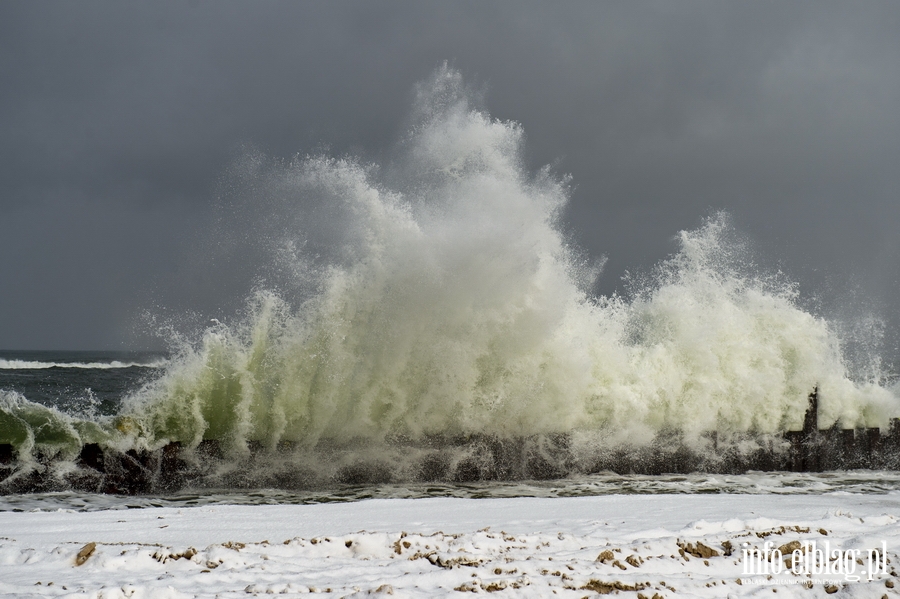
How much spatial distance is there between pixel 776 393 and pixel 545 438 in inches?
193

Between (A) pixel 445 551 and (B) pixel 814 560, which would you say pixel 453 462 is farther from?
(B) pixel 814 560

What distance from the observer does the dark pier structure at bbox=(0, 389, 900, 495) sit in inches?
301

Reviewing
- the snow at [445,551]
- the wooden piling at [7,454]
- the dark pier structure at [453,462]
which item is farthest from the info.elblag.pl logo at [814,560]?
the wooden piling at [7,454]

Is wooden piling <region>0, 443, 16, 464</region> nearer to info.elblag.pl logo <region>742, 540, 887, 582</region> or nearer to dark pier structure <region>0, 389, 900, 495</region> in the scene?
dark pier structure <region>0, 389, 900, 495</region>

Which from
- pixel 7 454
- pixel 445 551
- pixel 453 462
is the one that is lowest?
pixel 445 551

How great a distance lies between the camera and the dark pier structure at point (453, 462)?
301 inches

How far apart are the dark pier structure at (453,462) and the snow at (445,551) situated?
181 centimetres

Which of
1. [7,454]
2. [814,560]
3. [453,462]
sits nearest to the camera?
[814,560]

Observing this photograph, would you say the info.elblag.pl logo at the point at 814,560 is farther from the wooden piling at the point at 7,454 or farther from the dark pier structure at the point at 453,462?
the wooden piling at the point at 7,454

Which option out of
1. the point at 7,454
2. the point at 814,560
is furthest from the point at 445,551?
the point at 7,454

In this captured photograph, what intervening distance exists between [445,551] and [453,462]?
424 centimetres

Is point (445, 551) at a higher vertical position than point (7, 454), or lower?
lower

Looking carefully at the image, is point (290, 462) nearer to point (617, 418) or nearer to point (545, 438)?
point (545, 438)

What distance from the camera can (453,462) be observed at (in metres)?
8.36
